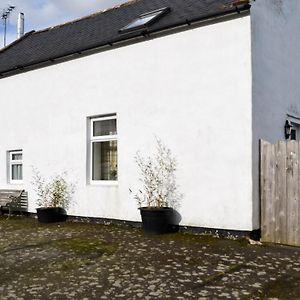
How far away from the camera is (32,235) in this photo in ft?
27.2

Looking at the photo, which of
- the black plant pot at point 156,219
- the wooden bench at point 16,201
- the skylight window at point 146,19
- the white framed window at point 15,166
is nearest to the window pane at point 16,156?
the white framed window at point 15,166

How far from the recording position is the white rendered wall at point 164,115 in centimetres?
738

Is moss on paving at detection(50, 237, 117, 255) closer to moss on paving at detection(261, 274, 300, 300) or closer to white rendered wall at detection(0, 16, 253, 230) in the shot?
white rendered wall at detection(0, 16, 253, 230)

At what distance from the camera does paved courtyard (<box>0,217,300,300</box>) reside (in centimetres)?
452

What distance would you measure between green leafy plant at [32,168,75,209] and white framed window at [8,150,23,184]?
1301mm

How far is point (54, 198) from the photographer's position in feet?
33.7

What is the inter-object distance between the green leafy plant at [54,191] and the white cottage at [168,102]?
25 centimetres

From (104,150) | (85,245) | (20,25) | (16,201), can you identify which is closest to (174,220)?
(85,245)

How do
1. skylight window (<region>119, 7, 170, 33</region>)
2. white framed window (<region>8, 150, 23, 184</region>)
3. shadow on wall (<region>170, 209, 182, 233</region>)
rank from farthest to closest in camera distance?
1. white framed window (<region>8, 150, 23, 184</region>)
2. skylight window (<region>119, 7, 170, 33</region>)
3. shadow on wall (<region>170, 209, 182, 233</region>)

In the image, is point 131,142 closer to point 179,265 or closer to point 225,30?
point 225,30

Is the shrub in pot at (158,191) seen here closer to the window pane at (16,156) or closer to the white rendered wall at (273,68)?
the white rendered wall at (273,68)

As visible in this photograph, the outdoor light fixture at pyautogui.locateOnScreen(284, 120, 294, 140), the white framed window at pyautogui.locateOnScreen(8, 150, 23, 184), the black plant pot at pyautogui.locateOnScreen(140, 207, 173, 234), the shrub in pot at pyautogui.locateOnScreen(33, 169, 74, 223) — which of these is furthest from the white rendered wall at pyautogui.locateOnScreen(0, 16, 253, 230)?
the outdoor light fixture at pyautogui.locateOnScreen(284, 120, 294, 140)

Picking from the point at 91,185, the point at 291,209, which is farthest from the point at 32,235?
the point at 291,209

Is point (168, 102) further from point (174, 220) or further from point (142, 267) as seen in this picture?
point (142, 267)
